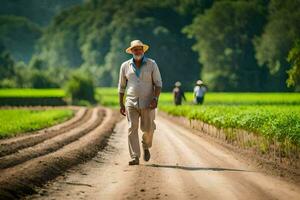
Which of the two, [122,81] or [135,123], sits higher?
[122,81]

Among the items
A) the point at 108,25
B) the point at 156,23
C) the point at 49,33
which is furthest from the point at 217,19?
the point at 49,33

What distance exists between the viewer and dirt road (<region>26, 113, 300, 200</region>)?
370 inches

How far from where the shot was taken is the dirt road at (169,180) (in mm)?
9398

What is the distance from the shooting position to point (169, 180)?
1082cm

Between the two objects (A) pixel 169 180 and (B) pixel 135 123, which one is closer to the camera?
(A) pixel 169 180

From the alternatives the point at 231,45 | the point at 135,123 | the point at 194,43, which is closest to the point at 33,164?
the point at 135,123

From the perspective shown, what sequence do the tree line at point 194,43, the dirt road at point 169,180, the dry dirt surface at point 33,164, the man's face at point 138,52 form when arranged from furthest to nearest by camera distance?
1. the tree line at point 194,43
2. the man's face at point 138,52
3. the dry dirt surface at point 33,164
4. the dirt road at point 169,180

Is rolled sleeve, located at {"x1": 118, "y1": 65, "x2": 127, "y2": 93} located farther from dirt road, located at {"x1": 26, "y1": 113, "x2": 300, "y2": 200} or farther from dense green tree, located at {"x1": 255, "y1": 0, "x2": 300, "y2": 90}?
dense green tree, located at {"x1": 255, "y1": 0, "x2": 300, "y2": 90}

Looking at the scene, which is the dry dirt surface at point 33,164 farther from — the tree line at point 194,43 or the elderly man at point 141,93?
the tree line at point 194,43

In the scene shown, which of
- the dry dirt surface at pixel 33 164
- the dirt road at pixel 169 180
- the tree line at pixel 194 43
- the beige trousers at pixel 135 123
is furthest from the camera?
the tree line at pixel 194 43

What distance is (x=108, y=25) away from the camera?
439 ft

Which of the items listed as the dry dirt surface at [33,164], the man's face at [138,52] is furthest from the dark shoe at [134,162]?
the man's face at [138,52]

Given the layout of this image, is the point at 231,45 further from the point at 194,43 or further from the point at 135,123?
the point at 135,123

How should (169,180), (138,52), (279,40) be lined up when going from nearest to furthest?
(169,180) → (138,52) → (279,40)
